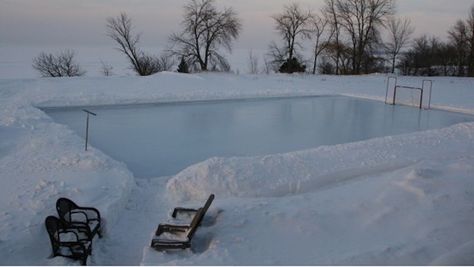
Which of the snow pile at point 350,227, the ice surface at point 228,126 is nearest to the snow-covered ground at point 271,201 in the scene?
the snow pile at point 350,227

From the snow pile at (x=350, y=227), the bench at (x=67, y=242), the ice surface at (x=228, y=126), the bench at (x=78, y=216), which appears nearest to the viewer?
the snow pile at (x=350, y=227)

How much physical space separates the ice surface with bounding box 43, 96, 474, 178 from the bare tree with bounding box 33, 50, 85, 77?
22.3 metres

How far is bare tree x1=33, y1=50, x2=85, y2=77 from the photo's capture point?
32.6 metres

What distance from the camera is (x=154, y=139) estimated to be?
856 centimetres

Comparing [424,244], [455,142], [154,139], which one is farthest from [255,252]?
[455,142]

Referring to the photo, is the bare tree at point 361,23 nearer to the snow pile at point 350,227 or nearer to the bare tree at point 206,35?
the bare tree at point 206,35

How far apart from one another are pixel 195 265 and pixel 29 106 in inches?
368

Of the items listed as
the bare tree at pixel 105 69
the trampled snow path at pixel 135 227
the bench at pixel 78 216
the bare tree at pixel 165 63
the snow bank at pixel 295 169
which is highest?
the bare tree at pixel 165 63

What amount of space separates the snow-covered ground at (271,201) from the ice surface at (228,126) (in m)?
0.88

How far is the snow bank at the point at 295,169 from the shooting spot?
5.49 m

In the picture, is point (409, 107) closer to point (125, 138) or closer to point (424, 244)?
point (125, 138)

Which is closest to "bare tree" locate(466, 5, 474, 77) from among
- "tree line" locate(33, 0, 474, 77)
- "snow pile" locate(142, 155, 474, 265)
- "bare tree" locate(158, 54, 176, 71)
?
"tree line" locate(33, 0, 474, 77)

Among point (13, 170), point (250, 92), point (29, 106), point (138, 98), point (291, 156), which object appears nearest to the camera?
point (13, 170)

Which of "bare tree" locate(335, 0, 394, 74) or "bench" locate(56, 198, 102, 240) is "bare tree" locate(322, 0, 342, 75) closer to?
"bare tree" locate(335, 0, 394, 74)
